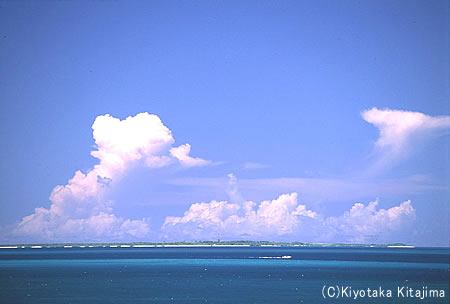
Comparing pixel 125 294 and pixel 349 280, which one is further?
pixel 349 280

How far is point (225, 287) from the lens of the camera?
8900 centimetres

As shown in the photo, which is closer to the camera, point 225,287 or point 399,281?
point 225,287

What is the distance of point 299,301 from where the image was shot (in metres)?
71.9

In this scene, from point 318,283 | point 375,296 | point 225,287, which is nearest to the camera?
point 375,296

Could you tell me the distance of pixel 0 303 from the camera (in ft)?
232

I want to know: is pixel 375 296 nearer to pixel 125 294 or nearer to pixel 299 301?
pixel 299 301

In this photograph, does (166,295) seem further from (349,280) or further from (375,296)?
(349,280)

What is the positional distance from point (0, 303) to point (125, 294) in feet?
57.2

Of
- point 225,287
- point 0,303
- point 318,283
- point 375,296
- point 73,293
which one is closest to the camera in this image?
point 0,303

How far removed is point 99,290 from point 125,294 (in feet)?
23.2

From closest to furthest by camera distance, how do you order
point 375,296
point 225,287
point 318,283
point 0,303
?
point 0,303, point 375,296, point 225,287, point 318,283

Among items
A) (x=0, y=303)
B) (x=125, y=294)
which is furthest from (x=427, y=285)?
(x=0, y=303)

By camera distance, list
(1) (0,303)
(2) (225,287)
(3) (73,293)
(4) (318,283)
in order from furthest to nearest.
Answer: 1. (4) (318,283)
2. (2) (225,287)
3. (3) (73,293)
4. (1) (0,303)

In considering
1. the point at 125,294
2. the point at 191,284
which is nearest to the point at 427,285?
the point at 191,284
